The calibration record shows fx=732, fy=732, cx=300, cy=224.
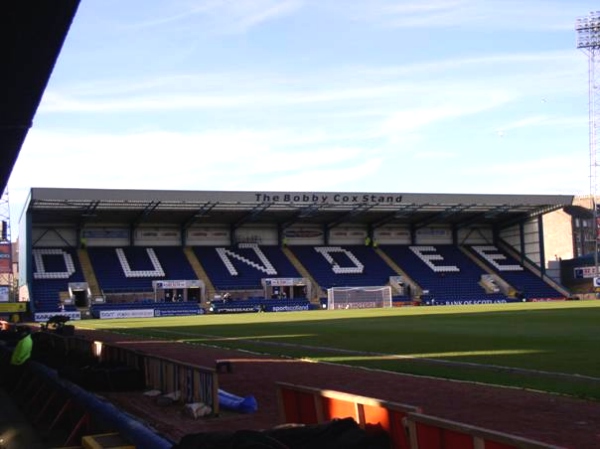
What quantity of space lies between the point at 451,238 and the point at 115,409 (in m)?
68.9

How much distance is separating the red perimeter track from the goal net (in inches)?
1769

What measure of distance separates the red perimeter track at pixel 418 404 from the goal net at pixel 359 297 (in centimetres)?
4493

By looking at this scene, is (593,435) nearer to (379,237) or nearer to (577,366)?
(577,366)

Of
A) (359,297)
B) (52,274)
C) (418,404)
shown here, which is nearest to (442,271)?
(359,297)

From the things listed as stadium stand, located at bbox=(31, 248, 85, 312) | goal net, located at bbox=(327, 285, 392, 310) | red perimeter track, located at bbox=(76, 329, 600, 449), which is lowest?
goal net, located at bbox=(327, 285, 392, 310)

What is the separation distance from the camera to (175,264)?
210 feet

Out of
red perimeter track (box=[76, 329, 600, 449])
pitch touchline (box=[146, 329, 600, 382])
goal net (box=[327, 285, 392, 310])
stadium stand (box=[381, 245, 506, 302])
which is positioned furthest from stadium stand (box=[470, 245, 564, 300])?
red perimeter track (box=[76, 329, 600, 449])

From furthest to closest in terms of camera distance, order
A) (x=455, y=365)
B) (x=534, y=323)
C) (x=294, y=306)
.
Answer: (x=294, y=306) → (x=534, y=323) → (x=455, y=365)

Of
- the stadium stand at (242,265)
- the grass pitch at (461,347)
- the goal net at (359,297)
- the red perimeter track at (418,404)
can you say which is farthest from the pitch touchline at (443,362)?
the stadium stand at (242,265)

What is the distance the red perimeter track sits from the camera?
28.4 ft

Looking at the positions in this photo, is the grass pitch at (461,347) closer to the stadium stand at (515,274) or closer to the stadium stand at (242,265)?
the stadium stand at (242,265)

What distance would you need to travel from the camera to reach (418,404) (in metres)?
10.7

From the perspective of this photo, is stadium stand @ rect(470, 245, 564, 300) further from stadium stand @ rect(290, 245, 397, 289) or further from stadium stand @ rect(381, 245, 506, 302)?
stadium stand @ rect(290, 245, 397, 289)

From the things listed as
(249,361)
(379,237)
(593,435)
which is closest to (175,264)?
(379,237)
